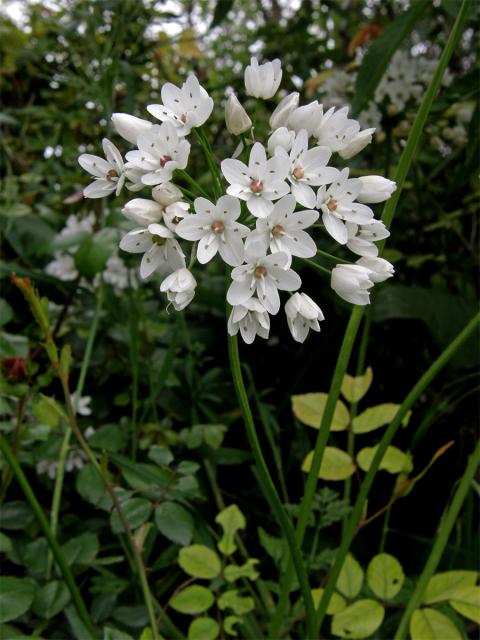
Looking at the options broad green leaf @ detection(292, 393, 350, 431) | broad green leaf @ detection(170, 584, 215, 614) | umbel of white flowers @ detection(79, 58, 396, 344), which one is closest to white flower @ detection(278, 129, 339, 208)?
umbel of white flowers @ detection(79, 58, 396, 344)

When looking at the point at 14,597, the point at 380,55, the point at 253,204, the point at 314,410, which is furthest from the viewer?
the point at 380,55

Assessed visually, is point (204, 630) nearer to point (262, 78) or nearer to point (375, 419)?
point (375, 419)

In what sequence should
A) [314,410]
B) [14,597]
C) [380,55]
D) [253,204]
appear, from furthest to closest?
1. [380,55]
2. [314,410]
3. [14,597]
4. [253,204]

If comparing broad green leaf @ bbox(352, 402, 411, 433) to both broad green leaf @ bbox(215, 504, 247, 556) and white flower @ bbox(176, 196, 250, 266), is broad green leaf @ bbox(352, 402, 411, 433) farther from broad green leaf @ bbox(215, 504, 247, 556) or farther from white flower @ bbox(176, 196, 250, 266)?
white flower @ bbox(176, 196, 250, 266)

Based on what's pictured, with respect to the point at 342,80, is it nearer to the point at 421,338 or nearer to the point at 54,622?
the point at 421,338

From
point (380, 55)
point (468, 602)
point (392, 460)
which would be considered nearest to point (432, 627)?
point (468, 602)
